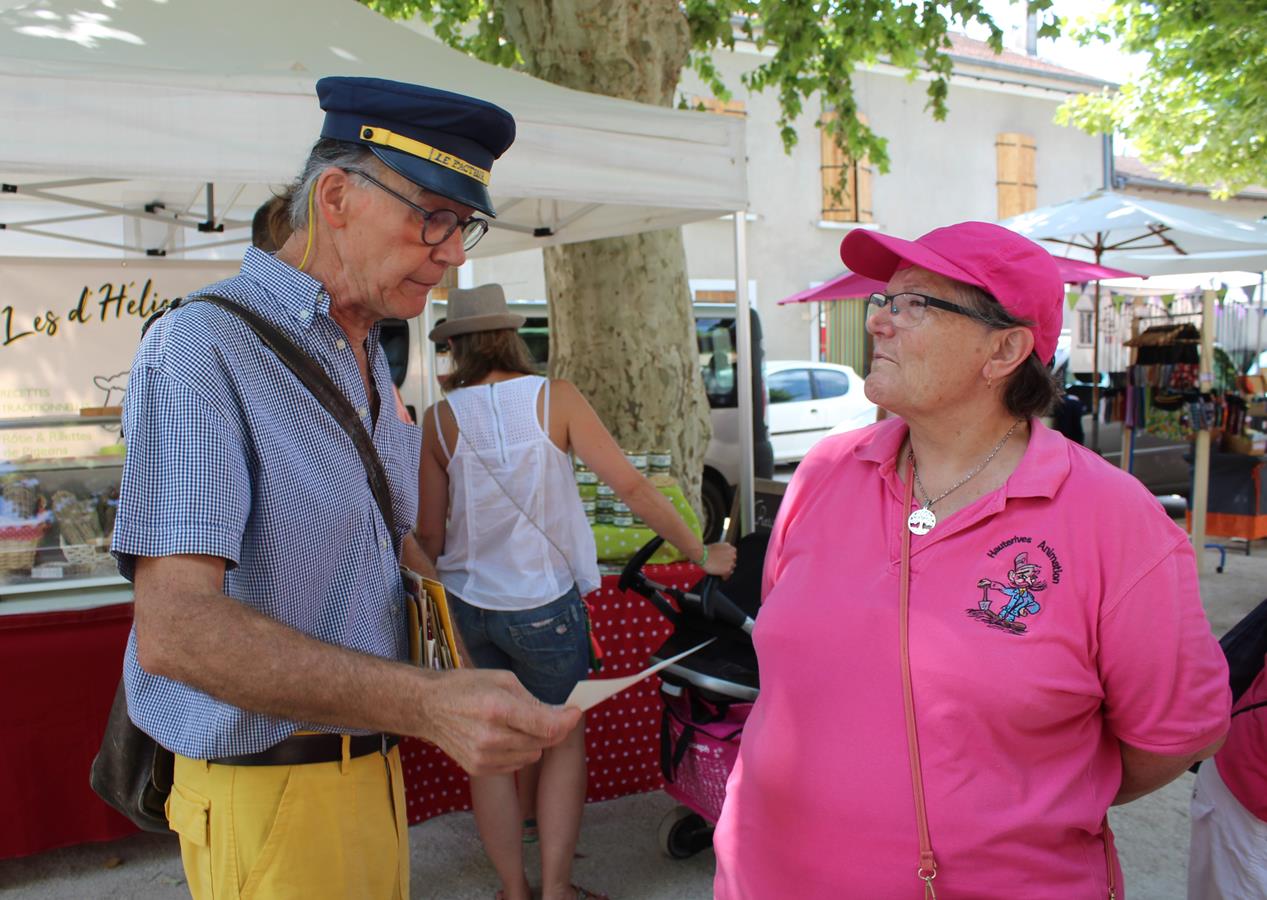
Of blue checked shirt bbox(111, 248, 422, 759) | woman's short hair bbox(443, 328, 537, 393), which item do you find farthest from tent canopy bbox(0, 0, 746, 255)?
blue checked shirt bbox(111, 248, 422, 759)

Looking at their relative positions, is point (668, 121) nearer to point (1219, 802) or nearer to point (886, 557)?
point (886, 557)

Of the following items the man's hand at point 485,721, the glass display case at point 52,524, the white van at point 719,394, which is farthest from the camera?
the white van at point 719,394

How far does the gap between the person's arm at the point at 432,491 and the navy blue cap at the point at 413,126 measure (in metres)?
1.70

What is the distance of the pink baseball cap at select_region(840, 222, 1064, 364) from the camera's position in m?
1.71

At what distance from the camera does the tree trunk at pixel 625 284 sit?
17.1ft

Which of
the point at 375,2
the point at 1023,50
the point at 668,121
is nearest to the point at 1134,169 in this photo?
the point at 1023,50

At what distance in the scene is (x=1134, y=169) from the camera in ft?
75.7

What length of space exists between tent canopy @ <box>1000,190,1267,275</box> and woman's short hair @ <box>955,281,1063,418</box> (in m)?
6.39

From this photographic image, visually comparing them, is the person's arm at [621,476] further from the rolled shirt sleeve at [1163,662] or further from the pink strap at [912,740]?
the rolled shirt sleeve at [1163,662]

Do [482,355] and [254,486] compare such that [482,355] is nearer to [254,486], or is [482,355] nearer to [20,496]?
[254,486]

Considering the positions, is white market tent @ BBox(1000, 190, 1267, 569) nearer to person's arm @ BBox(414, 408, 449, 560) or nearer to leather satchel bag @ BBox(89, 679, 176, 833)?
person's arm @ BBox(414, 408, 449, 560)

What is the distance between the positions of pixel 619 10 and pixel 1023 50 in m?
23.8

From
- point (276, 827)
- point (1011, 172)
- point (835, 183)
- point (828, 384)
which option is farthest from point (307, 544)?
point (1011, 172)

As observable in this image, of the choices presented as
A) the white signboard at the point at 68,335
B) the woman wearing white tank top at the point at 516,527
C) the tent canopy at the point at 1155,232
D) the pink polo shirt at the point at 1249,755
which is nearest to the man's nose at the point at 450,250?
the woman wearing white tank top at the point at 516,527
